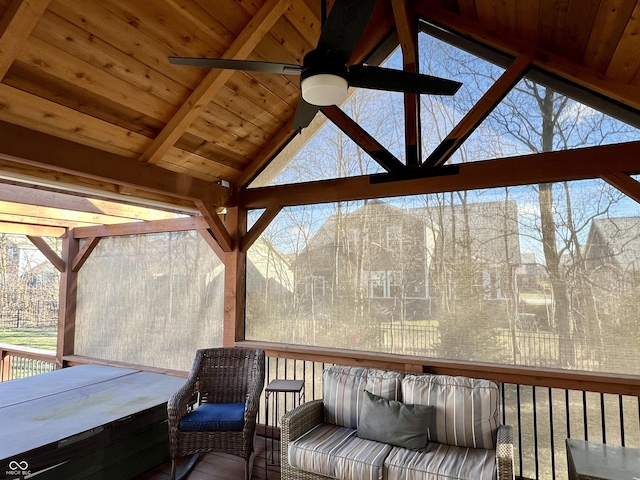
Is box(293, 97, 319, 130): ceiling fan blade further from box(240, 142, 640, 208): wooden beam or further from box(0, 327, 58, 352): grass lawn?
box(0, 327, 58, 352): grass lawn

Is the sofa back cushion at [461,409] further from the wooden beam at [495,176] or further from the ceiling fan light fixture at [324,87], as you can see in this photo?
the ceiling fan light fixture at [324,87]

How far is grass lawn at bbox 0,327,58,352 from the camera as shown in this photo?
6465 millimetres

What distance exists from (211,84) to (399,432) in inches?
126

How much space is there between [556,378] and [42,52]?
177 inches

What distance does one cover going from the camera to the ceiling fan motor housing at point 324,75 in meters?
1.86

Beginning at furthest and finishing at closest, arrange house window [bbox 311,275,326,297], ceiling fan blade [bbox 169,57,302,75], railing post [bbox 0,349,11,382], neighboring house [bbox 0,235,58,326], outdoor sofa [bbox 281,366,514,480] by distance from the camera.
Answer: neighboring house [bbox 0,235,58,326], railing post [bbox 0,349,11,382], house window [bbox 311,275,326,297], outdoor sofa [bbox 281,366,514,480], ceiling fan blade [bbox 169,57,302,75]

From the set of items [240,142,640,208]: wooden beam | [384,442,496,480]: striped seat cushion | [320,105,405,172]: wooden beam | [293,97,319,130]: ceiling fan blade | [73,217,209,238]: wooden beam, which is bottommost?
[384,442,496,480]: striped seat cushion

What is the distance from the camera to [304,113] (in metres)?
2.44

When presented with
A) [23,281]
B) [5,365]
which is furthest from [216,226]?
[5,365]

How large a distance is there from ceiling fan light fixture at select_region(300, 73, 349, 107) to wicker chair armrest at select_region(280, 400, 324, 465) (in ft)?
7.50

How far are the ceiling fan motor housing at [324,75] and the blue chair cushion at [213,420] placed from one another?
2.64 metres

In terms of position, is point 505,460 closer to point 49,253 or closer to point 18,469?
point 18,469

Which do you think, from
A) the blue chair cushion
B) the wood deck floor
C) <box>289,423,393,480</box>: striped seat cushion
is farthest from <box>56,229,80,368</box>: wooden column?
<box>289,423,393,480</box>: striped seat cushion

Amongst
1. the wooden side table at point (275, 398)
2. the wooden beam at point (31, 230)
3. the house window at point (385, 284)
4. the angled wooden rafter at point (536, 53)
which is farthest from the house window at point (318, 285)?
the wooden beam at point (31, 230)
